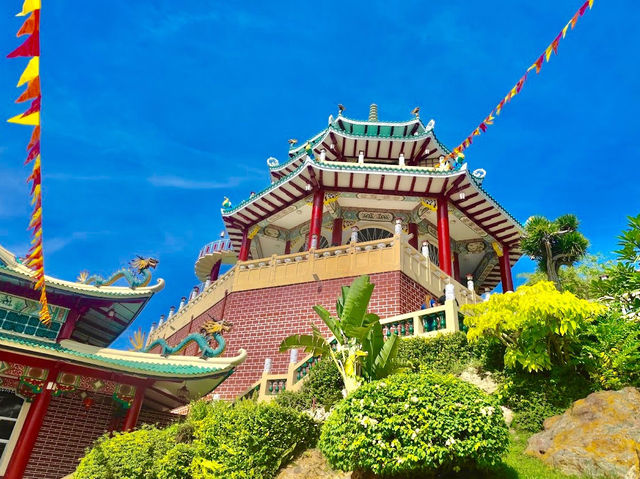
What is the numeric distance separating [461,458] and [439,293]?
12.4 metres

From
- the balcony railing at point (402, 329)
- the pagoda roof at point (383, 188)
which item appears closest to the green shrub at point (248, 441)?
the balcony railing at point (402, 329)

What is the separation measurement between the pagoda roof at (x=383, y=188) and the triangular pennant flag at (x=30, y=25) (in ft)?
50.2

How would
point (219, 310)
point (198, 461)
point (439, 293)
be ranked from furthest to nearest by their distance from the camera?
point (219, 310) → point (439, 293) → point (198, 461)

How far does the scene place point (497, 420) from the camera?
6.88 meters

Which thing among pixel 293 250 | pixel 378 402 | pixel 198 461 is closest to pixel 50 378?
pixel 198 461

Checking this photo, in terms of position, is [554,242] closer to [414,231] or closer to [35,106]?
[414,231]

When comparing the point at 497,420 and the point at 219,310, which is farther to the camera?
the point at 219,310

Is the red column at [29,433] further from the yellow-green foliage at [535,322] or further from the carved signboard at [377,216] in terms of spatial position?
the carved signboard at [377,216]

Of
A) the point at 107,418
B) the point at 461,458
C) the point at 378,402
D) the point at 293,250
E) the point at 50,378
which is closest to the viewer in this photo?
the point at 461,458

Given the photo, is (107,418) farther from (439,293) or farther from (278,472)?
Result: (439,293)

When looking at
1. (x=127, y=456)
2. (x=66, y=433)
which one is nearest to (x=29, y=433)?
(x=66, y=433)

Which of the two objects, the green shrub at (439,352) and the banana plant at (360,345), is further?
the green shrub at (439,352)

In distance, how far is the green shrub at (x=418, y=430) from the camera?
6.51m

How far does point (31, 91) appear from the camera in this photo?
20.6 ft
